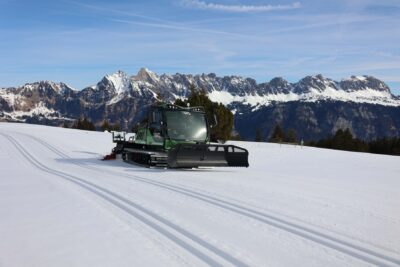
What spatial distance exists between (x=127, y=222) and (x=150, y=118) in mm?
9620

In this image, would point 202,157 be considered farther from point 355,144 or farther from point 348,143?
point 355,144

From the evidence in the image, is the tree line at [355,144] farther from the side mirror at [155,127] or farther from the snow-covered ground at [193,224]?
the snow-covered ground at [193,224]

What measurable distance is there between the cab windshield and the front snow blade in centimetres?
117

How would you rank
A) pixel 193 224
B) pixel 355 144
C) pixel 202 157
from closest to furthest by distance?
pixel 193 224, pixel 202 157, pixel 355 144

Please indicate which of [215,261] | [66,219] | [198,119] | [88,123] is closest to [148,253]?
[215,261]

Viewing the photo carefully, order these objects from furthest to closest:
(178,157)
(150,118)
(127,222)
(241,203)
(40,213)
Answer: (150,118)
(178,157)
(241,203)
(40,213)
(127,222)

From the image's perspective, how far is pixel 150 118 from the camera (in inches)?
624

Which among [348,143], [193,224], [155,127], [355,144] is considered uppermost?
[155,127]

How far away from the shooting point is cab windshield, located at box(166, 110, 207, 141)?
1523 centimetres

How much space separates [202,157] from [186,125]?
2.02 meters

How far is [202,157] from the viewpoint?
1392 centimetres

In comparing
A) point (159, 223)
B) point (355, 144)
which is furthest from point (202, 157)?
point (355, 144)

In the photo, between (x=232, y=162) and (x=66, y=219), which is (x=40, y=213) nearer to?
(x=66, y=219)

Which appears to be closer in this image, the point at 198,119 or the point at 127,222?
the point at 127,222
